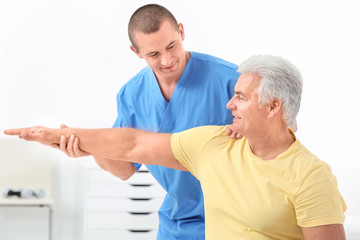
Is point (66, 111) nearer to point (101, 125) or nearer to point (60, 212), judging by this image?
point (101, 125)

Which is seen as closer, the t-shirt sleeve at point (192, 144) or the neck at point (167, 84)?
the t-shirt sleeve at point (192, 144)

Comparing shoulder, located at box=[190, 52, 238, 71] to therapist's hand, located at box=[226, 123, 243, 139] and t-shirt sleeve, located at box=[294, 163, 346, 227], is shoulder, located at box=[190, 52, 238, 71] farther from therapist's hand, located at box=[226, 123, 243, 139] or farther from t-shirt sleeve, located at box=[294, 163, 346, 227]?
t-shirt sleeve, located at box=[294, 163, 346, 227]

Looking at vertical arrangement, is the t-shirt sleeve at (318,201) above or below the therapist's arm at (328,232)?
above

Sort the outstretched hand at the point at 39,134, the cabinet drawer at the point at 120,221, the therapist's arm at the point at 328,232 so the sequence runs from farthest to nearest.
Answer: the cabinet drawer at the point at 120,221
the outstretched hand at the point at 39,134
the therapist's arm at the point at 328,232

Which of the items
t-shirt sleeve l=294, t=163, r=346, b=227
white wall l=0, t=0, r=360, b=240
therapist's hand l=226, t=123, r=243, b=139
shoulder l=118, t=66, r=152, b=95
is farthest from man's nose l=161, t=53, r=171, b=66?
white wall l=0, t=0, r=360, b=240

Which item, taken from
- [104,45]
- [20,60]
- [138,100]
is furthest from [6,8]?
[138,100]

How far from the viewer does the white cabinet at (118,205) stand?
3385 millimetres

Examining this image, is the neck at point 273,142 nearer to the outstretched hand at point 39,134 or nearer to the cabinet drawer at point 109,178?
the outstretched hand at point 39,134

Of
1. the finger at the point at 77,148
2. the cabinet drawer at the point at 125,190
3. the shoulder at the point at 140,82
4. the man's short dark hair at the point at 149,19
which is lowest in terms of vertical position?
the cabinet drawer at the point at 125,190

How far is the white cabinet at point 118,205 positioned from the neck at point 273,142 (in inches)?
73.6

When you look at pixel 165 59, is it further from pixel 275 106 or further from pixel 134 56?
pixel 134 56

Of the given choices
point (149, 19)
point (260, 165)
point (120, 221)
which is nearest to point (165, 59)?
point (149, 19)

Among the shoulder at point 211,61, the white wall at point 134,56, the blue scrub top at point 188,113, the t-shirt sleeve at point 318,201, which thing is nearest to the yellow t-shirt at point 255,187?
the t-shirt sleeve at point 318,201

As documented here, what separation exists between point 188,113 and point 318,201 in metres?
0.69
